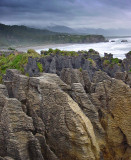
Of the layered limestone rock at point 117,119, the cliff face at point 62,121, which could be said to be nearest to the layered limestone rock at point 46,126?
the cliff face at point 62,121

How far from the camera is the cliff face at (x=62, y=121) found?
772 centimetres


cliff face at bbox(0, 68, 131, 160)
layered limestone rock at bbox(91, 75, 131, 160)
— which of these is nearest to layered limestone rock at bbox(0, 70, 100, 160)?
cliff face at bbox(0, 68, 131, 160)

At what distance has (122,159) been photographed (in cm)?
965

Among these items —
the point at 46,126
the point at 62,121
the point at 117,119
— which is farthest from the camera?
the point at 117,119

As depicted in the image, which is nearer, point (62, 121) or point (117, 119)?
point (62, 121)

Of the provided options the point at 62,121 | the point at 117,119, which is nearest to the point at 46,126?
the point at 62,121

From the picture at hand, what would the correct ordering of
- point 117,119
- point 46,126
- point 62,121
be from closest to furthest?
point 62,121, point 46,126, point 117,119

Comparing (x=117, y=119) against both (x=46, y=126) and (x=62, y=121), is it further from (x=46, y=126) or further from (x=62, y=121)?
(x=46, y=126)

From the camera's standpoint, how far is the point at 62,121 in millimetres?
8508

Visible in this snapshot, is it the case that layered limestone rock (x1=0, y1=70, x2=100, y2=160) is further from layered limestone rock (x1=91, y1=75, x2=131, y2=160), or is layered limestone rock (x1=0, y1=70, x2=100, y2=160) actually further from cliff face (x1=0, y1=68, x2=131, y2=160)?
layered limestone rock (x1=91, y1=75, x2=131, y2=160)

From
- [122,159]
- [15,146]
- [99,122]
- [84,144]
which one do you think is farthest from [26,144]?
[122,159]

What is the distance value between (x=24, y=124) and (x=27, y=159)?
43.7 inches

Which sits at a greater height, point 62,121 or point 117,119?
point 62,121

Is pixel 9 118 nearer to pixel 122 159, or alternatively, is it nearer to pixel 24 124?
pixel 24 124
